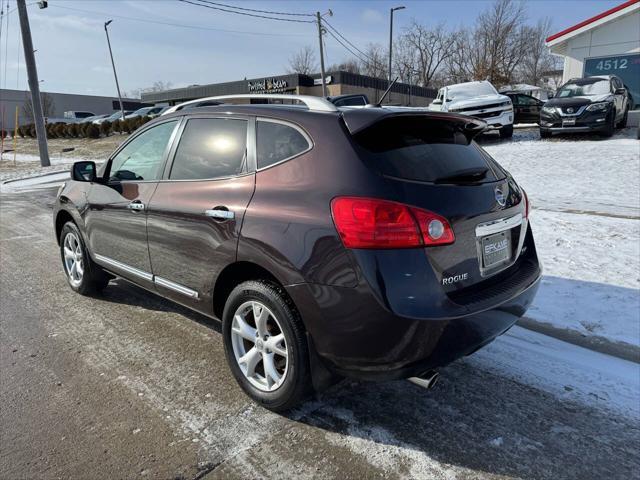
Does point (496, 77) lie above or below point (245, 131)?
above

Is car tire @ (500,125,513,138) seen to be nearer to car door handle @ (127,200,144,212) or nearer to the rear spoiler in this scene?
the rear spoiler

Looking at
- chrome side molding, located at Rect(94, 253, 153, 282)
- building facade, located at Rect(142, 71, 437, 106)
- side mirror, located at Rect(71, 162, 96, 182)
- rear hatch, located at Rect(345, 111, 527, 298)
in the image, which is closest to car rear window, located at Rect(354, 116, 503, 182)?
rear hatch, located at Rect(345, 111, 527, 298)

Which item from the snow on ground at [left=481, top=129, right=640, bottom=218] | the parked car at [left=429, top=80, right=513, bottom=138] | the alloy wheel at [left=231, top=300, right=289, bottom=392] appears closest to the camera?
the alloy wheel at [left=231, top=300, right=289, bottom=392]

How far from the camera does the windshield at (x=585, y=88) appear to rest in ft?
47.2

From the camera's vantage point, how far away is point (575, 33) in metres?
19.8

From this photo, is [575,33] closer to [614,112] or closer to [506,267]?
[614,112]

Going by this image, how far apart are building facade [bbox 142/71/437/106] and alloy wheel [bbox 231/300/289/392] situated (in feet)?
117

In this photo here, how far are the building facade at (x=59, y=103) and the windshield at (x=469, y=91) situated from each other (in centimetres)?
6183

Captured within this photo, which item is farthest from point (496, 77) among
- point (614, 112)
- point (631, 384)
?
point (631, 384)

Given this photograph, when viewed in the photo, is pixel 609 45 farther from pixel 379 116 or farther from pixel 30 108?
pixel 30 108

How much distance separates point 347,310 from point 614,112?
1474 centimetres

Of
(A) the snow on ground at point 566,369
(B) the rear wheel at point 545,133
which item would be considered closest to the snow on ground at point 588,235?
(A) the snow on ground at point 566,369

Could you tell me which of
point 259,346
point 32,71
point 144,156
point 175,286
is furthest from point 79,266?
point 32,71

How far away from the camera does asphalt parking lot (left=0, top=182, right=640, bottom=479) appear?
2.41m
